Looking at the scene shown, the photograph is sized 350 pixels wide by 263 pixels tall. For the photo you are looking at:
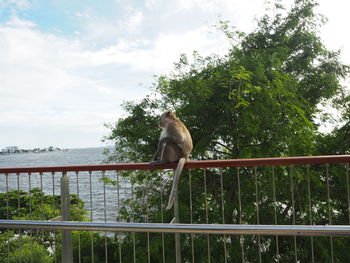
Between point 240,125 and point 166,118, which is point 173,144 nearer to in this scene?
point 166,118

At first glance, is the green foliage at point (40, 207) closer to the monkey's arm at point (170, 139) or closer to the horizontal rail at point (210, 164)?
the horizontal rail at point (210, 164)

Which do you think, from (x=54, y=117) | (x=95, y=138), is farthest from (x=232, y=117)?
(x=54, y=117)

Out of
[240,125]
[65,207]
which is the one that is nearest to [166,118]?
[65,207]

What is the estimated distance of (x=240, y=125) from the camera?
9.34 metres

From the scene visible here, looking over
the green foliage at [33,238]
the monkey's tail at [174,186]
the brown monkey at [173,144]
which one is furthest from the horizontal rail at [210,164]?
the brown monkey at [173,144]

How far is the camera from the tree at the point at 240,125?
9102 mm

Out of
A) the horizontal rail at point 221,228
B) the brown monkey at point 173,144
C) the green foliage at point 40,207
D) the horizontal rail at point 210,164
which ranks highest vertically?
the brown monkey at point 173,144

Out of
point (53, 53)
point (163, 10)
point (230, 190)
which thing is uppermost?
point (163, 10)

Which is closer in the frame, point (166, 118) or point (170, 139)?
point (170, 139)

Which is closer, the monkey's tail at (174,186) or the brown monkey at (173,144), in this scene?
the monkey's tail at (174,186)

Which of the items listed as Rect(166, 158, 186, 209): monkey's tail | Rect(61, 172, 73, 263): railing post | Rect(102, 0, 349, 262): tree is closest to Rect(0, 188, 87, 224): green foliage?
Rect(61, 172, 73, 263): railing post

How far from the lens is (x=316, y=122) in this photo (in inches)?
459

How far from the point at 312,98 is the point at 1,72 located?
50.2ft

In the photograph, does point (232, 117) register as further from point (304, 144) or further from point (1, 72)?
point (1, 72)
